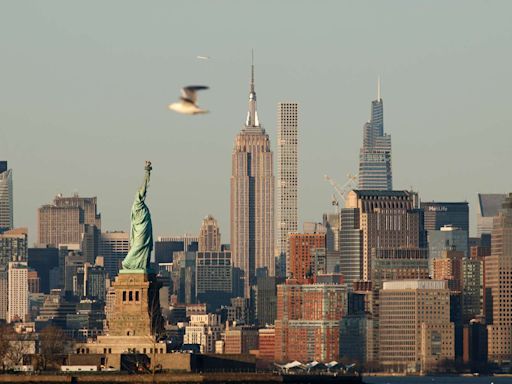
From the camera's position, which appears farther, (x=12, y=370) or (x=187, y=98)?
(x=12, y=370)

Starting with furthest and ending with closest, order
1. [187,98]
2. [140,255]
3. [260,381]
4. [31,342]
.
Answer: [31,342] → [140,255] → [260,381] → [187,98]

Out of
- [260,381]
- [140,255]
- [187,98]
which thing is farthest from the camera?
[140,255]

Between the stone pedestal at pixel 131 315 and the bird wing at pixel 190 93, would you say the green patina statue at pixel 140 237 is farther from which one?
the bird wing at pixel 190 93

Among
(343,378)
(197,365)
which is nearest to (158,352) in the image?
(197,365)

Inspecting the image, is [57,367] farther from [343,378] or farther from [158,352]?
[343,378]

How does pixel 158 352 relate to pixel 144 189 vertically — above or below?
below

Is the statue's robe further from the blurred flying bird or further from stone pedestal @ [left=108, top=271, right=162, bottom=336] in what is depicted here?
the blurred flying bird

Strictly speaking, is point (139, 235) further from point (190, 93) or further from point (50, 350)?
point (190, 93)
